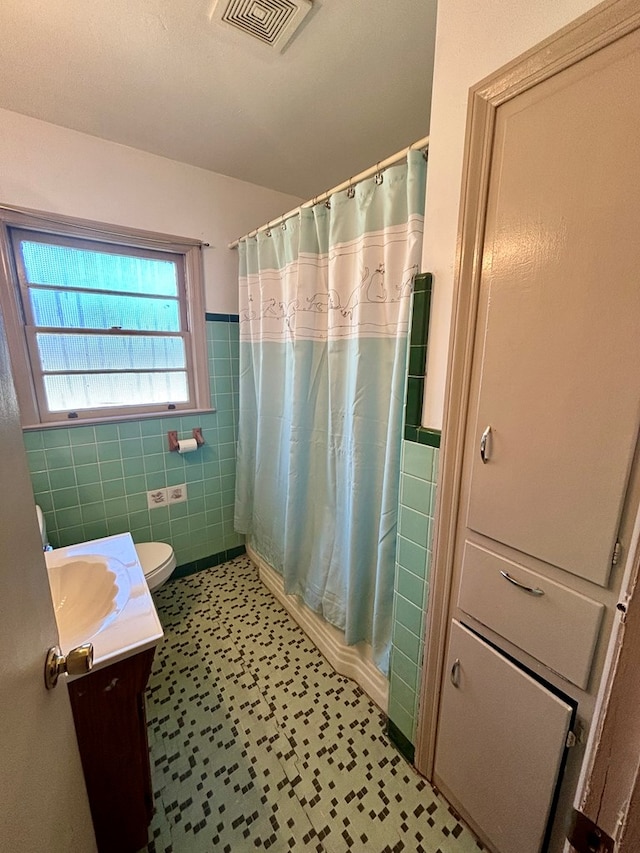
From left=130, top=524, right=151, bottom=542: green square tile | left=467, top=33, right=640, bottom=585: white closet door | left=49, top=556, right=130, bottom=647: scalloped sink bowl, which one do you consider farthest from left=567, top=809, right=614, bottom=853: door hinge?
left=130, top=524, right=151, bottom=542: green square tile

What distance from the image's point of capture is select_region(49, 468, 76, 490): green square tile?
1.72m

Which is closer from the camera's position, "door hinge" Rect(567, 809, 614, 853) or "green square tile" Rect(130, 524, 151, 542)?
"door hinge" Rect(567, 809, 614, 853)

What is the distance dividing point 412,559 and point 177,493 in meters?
1.57

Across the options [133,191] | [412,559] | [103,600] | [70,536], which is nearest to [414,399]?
[412,559]

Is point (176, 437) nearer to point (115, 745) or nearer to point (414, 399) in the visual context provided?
point (115, 745)

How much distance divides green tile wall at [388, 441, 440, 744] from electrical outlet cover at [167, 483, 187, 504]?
1486 millimetres

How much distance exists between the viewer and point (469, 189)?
2.68ft

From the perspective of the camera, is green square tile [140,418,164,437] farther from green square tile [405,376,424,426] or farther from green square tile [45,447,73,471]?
green square tile [405,376,424,426]

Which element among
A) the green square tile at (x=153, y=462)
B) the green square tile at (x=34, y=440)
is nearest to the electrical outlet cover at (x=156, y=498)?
the green square tile at (x=153, y=462)

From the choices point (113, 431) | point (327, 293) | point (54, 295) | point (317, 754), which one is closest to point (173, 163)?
point (54, 295)

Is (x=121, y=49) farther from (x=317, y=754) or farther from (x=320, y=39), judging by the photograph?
(x=317, y=754)

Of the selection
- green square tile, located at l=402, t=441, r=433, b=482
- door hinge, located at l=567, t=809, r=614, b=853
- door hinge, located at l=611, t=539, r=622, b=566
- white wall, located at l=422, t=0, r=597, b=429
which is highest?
white wall, located at l=422, t=0, r=597, b=429

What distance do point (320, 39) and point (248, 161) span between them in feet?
2.69

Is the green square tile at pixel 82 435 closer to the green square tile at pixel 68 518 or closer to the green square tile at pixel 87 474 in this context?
the green square tile at pixel 87 474
